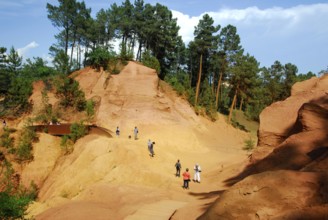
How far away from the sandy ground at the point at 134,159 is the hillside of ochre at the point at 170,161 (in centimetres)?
9

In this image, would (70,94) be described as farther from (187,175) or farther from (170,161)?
(187,175)

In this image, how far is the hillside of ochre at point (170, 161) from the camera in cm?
816

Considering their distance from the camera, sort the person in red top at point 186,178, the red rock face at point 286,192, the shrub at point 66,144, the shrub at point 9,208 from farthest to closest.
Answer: the shrub at point 66,144, the person in red top at point 186,178, the shrub at point 9,208, the red rock face at point 286,192

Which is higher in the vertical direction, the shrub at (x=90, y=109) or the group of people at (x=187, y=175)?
the shrub at (x=90, y=109)

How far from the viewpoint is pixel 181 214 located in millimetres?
12312

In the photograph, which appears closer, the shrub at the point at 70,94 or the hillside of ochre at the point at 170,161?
the hillside of ochre at the point at 170,161

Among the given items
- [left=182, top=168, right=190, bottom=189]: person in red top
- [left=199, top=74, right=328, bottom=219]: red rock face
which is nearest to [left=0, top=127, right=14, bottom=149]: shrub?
[left=182, top=168, right=190, bottom=189]: person in red top

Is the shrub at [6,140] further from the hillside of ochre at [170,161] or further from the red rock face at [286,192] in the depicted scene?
the red rock face at [286,192]

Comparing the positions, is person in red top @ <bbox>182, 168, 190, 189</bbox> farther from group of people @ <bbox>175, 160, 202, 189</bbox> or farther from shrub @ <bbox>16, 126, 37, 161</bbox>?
shrub @ <bbox>16, 126, 37, 161</bbox>

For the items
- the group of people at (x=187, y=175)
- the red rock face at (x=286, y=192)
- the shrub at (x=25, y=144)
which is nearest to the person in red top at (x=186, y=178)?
the group of people at (x=187, y=175)

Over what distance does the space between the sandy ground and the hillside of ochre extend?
0.09 m

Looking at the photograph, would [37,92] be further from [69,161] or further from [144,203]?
[144,203]

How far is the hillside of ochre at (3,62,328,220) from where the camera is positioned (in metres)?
8.16

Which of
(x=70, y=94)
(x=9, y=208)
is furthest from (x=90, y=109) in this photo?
(x=9, y=208)
